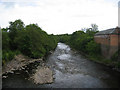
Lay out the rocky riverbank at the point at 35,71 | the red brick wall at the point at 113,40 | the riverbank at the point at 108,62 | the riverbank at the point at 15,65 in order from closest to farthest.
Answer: the rocky riverbank at the point at 35,71 → the riverbank at the point at 15,65 → the riverbank at the point at 108,62 → the red brick wall at the point at 113,40

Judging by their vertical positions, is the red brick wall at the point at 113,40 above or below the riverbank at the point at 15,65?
above

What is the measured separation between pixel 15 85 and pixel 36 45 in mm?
17377

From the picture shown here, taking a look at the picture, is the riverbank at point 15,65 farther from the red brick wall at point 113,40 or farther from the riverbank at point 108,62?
the red brick wall at point 113,40

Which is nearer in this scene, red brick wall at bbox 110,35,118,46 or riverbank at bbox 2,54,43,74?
riverbank at bbox 2,54,43,74

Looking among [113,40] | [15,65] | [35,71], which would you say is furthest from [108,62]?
[15,65]

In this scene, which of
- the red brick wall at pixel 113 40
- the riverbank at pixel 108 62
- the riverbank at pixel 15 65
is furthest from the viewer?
the red brick wall at pixel 113 40

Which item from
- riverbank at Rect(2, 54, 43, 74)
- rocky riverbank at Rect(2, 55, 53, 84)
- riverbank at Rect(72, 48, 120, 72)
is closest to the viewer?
rocky riverbank at Rect(2, 55, 53, 84)

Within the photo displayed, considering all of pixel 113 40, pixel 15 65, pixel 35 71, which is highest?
pixel 113 40

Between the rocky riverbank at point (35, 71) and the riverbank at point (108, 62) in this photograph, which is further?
the riverbank at point (108, 62)

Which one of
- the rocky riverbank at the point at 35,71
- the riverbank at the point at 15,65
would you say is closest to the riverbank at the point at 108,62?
the rocky riverbank at the point at 35,71

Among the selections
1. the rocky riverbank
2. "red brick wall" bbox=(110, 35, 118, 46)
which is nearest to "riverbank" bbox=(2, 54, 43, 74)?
the rocky riverbank

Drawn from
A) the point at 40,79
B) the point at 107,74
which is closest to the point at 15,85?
the point at 40,79

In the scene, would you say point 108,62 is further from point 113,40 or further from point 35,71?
point 35,71

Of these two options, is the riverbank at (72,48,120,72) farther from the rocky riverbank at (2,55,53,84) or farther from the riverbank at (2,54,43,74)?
the riverbank at (2,54,43,74)
